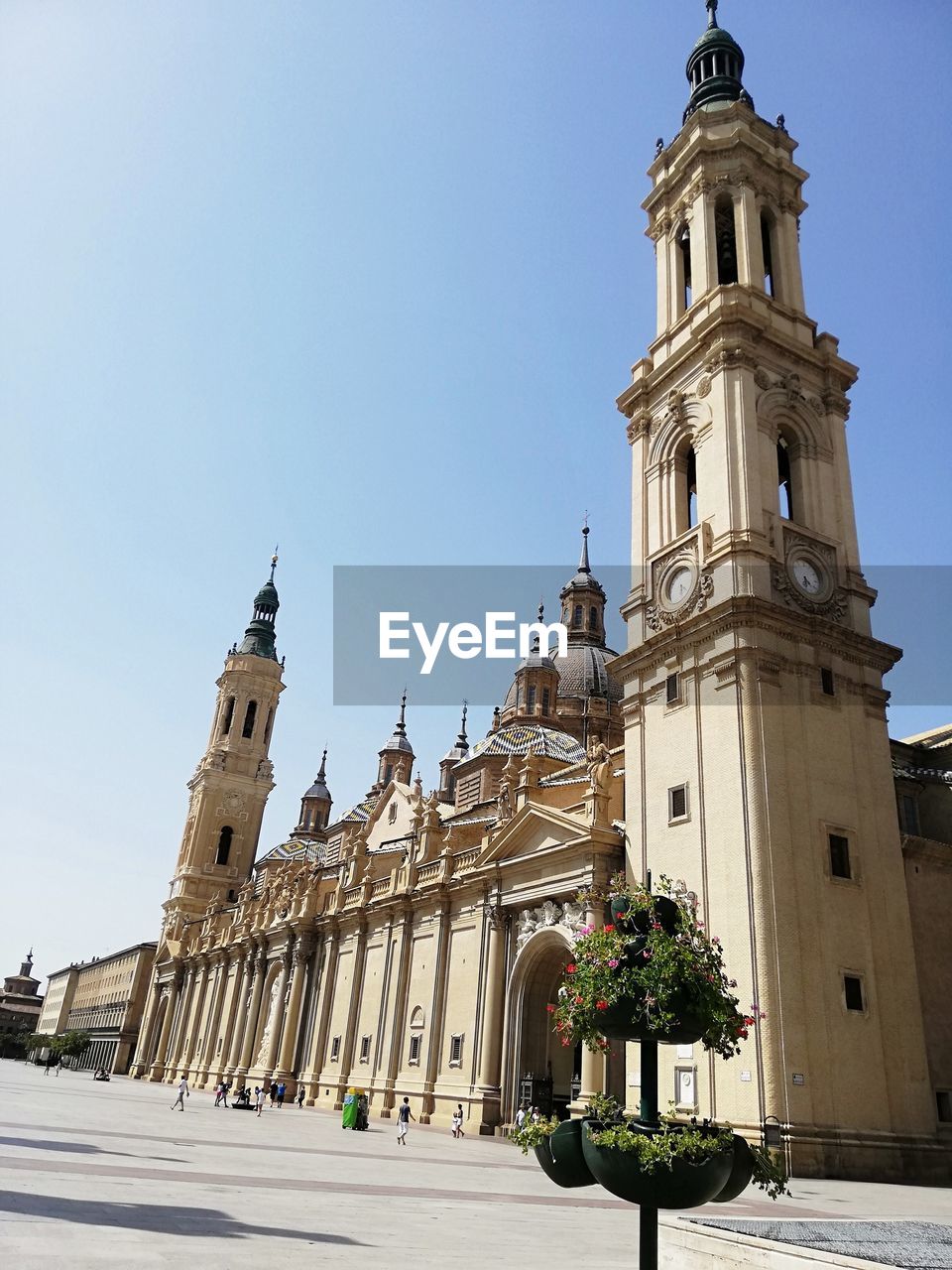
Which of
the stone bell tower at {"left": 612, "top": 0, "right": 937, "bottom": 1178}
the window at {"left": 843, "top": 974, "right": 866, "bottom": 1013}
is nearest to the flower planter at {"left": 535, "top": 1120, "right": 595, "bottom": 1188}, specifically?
the stone bell tower at {"left": 612, "top": 0, "right": 937, "bottom": 1178}

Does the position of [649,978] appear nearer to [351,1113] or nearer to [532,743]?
[351,1113]

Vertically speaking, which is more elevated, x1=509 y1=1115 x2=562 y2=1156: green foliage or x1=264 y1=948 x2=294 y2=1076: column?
x1=264 y1=948 x2=294 y2=1076: column

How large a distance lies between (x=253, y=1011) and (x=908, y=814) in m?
40.4

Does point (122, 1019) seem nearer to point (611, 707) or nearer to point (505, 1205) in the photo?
point (611, 707)

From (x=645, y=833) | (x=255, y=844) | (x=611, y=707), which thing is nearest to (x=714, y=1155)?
(x=645, y=833)

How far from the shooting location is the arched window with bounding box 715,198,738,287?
36781mm

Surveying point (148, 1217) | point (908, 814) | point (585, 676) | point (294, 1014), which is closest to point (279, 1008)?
point (294, 1014)

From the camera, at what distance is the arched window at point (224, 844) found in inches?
3393

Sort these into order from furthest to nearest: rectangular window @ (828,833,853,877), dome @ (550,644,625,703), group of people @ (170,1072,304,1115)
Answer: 1. dome @ (550,644,625,703)
2. group of people @ (170,1072,304,1115)
3. rectangular window @ (828,833,853,877)

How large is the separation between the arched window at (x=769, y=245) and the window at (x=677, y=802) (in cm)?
2002

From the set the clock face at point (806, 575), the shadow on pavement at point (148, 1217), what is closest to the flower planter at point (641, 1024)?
the shadow on pavement at point (148, 1217)

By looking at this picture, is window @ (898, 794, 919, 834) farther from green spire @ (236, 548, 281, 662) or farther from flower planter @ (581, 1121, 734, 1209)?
green spire @ (236, 548, 281, 662)

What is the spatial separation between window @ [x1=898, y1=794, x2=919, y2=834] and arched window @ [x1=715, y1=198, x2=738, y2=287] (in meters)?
20.4

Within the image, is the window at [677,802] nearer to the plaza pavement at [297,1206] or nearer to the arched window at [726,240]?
the plaza pavement at [297,1206]
